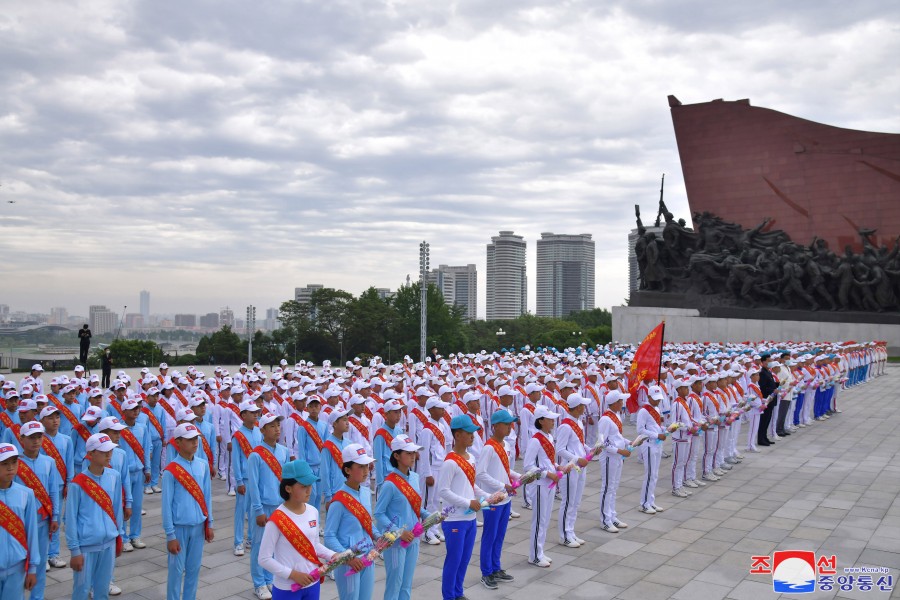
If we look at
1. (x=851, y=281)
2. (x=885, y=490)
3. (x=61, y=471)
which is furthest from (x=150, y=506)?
(x=851, y=281)

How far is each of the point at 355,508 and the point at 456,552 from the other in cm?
141

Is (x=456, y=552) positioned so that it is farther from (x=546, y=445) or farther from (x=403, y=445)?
(x=546, y=445)

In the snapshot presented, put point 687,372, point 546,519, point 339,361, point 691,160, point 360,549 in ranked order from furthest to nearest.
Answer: point 339,361
point 691,160
point 687,372
point 546,519
point 360,549

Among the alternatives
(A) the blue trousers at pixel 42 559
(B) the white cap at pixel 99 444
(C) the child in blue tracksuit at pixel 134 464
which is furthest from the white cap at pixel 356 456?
(C) the child in blue tracksuit at pixel 134 464

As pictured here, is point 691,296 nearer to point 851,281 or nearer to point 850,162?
point 851,281

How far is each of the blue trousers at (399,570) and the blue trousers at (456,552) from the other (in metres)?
0.59

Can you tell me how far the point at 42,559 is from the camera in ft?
18.6

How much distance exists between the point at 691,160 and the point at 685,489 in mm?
30813

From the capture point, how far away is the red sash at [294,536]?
409 centimetres

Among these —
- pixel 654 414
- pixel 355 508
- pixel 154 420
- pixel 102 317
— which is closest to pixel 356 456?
pixel 355 508

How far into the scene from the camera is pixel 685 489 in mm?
9961

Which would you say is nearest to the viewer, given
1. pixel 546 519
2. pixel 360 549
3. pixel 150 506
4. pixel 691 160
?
pixel 360 549

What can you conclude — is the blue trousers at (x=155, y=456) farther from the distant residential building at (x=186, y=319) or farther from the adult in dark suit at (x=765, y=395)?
the distant residential building at (x=186, y=319)

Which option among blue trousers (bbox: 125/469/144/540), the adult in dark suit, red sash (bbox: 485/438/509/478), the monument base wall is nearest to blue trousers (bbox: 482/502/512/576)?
red sash (bbox: 485/438/509/478)
